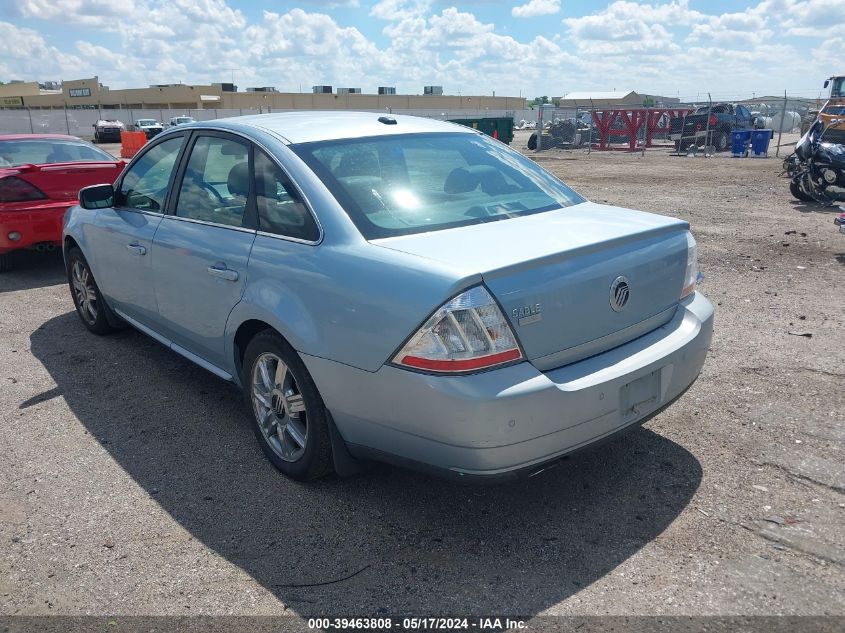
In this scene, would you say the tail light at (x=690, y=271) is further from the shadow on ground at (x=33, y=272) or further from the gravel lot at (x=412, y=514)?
the shadow on ground at (x=33, y=272)

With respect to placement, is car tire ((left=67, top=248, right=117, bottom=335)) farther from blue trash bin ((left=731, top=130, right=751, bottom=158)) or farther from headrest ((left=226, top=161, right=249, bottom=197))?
blue trash bin ((left=731, top=130, right=751, bottom=158))

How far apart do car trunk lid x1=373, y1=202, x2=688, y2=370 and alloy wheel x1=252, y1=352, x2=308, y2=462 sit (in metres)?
0.90

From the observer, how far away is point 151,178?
15.8ft

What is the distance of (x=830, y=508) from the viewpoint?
3.23 metres

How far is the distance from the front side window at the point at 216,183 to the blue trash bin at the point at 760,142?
2296cm

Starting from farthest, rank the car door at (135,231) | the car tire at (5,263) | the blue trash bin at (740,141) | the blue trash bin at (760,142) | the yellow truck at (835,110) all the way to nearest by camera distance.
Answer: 1. the blue trash bin at (740,141)
2. the blue trash bin at (760,142)
3. the yellow truck at (835,110)
4. the car tire at (5,263)
5. the car door at (135,231)

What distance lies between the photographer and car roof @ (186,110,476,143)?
12.4ft

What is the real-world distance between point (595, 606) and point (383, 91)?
94115 millimetres

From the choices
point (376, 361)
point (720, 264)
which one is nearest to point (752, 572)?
point (376, 361)

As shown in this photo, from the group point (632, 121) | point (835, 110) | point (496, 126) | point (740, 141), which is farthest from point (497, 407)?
point (496, 126)

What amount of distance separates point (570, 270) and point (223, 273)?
72.6 inches

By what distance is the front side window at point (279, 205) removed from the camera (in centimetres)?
332

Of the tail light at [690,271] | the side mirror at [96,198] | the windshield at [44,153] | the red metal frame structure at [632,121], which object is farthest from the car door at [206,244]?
the red metal frame structure at [632,121]

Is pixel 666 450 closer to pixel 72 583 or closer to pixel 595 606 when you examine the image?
pixel 595 606
